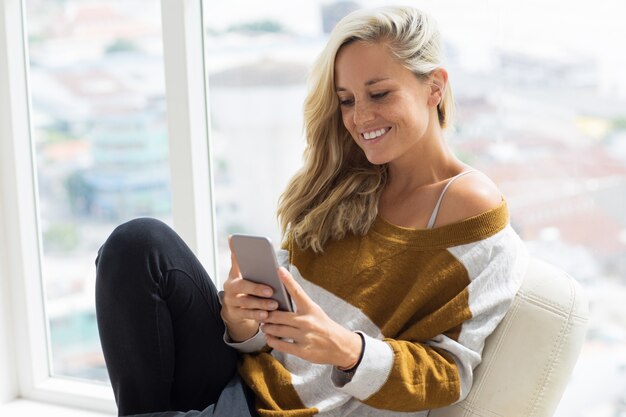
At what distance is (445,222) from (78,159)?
1.60 meters

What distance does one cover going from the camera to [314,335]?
1453 millimetres

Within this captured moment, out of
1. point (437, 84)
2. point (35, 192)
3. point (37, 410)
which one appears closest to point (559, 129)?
point (437, 84)

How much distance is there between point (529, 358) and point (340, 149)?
1.98 ft

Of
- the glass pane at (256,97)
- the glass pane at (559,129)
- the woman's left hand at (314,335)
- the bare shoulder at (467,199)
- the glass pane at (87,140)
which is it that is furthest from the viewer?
the glass pane at (87,140)

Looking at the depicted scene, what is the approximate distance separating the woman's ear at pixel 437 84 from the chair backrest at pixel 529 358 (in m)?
0.42

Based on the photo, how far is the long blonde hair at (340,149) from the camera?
1629 mm

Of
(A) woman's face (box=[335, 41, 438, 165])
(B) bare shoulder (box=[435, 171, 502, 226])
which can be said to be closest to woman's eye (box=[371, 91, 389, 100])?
(A) woman's face (box=[335, 41, 438, 165])

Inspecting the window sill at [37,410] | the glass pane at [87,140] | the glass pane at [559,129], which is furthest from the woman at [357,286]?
the window sill at [37,410]

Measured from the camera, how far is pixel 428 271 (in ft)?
5.13

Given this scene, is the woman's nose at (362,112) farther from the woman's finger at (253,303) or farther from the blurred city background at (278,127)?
the blurred city background at (278,127)

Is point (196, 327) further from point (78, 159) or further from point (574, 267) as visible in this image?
point (78, 159)

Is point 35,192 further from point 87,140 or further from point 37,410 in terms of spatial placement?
point 37,410

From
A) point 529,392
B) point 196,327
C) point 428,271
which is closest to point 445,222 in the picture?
point 428,271

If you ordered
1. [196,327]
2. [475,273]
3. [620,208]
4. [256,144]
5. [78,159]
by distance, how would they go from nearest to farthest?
1. [475,273]
2. [196,327]
3. [620,208]
4. [256,144]
5. [78,159]
